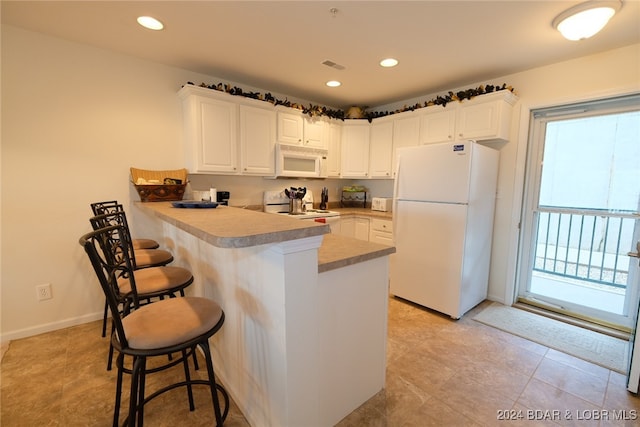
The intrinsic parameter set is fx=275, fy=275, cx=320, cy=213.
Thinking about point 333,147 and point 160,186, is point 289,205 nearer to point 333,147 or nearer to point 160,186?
point 333,147

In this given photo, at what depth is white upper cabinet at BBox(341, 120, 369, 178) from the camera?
3.96 metres

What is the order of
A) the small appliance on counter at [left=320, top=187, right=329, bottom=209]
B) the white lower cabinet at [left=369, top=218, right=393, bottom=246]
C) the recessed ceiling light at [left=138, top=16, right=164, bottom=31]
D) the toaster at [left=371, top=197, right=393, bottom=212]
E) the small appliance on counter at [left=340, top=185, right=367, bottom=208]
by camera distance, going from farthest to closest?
the small appliance on counter at [left=340, top=185, right=367, bottom=208] → the small appliance on counter at [left=320, top=187, right=329, bottom=209] → the toaster at [left=371, top=197, right=393, bottom=212] → the white lower cabinet at [left=369, top=218, right=393, bottom=246] → the recessed ceiling light at [left=138, top=16, right=164, bottom=31]

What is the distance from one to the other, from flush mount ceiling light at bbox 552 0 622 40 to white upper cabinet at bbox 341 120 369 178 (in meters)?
2.28

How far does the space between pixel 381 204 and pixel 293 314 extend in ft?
9.88

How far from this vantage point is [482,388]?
178cm

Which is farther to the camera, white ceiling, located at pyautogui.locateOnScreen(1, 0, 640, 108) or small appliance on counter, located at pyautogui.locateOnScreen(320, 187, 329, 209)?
small appliance on counter, located at pyautogui.locateOnScreen(320, 187, 329, 209)

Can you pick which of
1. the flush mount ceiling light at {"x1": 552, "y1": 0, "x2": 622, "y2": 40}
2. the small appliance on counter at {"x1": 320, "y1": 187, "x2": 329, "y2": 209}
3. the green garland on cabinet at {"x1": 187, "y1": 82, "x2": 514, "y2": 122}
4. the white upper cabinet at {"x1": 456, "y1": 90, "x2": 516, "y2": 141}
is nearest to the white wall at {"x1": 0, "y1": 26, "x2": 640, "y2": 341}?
the white upper cabinet at {"x1": 456, "y1": 90, "x2": 516, "y2": 141}

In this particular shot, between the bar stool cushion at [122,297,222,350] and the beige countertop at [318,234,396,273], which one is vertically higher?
the beige countertop at [318,234,396,273]

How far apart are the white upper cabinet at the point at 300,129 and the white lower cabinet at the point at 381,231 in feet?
4.08

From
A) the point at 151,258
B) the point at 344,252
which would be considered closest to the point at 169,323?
the point at 344,252

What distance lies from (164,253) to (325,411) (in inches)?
64.3

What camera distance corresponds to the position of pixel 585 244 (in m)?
2.88

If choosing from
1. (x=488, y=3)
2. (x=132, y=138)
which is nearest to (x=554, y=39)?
(x=488, y=3)

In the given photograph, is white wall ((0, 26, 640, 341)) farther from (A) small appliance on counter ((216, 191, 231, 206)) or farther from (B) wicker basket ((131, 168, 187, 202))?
(A) small appliance on counter ((216, 191, 231, 206))
